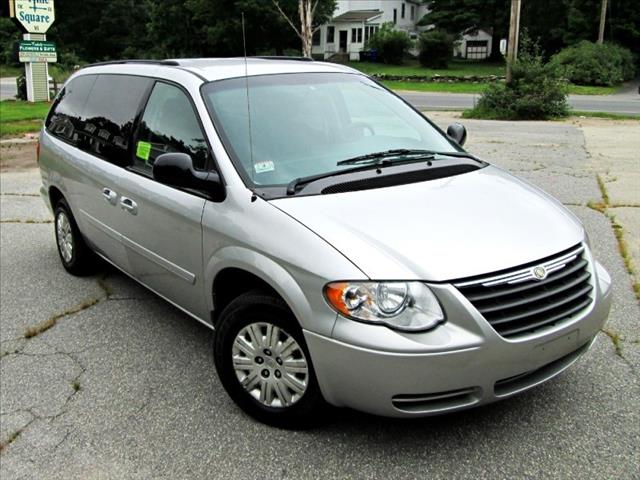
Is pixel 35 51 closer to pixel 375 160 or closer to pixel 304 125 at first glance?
pixel 304 125

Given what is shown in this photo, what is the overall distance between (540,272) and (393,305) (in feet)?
2.30

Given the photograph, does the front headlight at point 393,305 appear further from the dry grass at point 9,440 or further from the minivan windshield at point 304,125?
the dry grass at point 9,440

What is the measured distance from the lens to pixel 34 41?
909 inches

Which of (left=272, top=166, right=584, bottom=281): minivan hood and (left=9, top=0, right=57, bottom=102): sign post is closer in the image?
(left=272, top=166, right=584, bottom=281): minivan hood

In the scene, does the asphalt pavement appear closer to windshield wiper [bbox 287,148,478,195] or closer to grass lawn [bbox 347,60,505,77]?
grass lawn [bbox 347,60,505,77]

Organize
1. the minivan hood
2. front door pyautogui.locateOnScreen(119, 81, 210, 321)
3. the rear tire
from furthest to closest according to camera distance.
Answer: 1. the rear tire
2. front door pyautogui.locateOnScreen(119, 81, 210, 321)
3. the minivan hood

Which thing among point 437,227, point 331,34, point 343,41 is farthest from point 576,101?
point 331,34

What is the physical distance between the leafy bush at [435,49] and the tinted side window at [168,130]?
42.8 metres

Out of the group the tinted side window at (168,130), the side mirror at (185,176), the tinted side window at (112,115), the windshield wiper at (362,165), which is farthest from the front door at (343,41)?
the side mirror at (185,176)

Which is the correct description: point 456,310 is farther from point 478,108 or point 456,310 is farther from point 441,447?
point 478,108

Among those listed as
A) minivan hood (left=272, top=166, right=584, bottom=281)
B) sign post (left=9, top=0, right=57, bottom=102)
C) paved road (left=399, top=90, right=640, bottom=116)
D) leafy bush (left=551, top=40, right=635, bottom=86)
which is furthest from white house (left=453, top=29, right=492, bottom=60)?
minivan hood (left=272, top=166, right=584, bottom=281)

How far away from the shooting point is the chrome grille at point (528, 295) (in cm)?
278

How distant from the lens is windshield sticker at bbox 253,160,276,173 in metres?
3.56

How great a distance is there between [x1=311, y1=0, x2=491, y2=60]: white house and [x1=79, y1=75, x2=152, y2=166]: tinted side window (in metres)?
53.7
